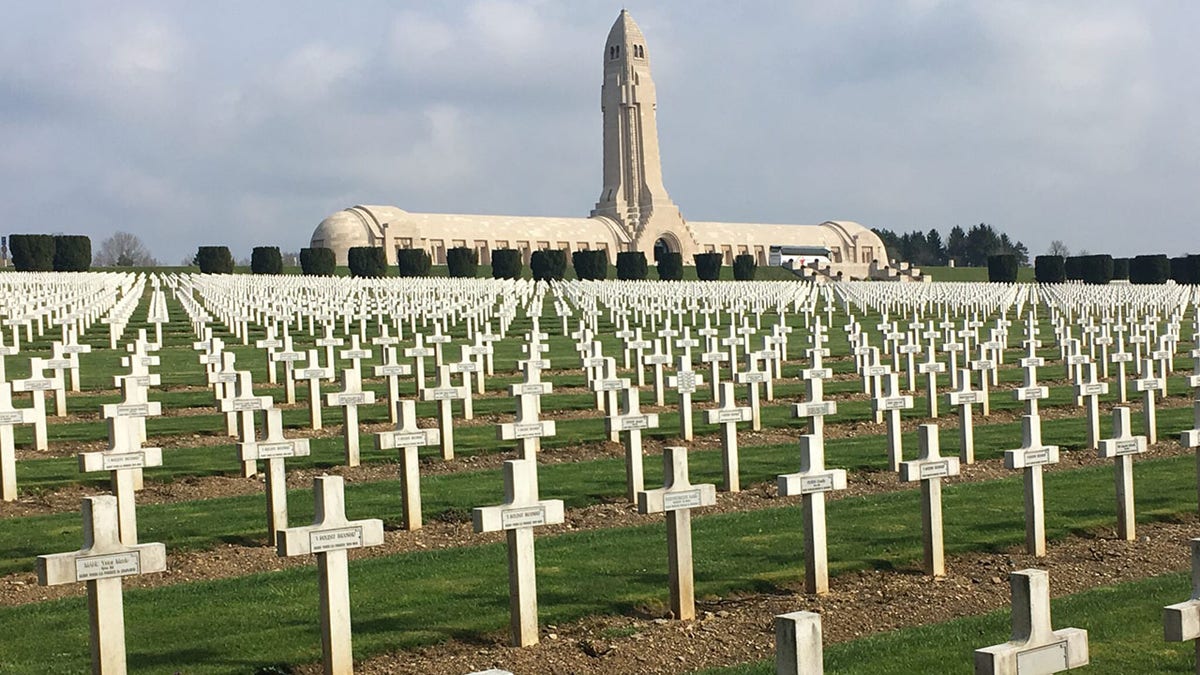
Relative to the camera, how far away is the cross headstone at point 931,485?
25.1ft

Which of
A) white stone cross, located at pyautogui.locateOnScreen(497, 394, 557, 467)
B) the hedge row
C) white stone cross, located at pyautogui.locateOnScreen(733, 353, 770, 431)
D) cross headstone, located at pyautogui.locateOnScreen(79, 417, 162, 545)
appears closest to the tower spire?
the hedge row

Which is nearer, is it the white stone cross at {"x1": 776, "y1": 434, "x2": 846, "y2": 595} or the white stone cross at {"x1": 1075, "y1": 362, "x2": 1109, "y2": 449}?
the white stone cross at {"x1": 776, "y1": 434, "x2": 846, "y2": 595}

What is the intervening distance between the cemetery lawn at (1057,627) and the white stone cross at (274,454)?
3.28m

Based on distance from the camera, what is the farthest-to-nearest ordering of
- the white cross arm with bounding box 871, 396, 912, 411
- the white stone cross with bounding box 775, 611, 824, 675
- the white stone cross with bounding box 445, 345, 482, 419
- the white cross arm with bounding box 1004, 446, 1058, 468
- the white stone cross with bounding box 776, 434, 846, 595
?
the white stone cross with bounding box 445, 345, 482, 419 < the white cross arm with bounding box 871, 396, 912, 411 < the white cross arm with bounding box 1004, 446, 1058, 468 < the white stone cross with bounding box 776, 434, 846, 595 < the white stone cross with bounding box 775, 611, 824, 675

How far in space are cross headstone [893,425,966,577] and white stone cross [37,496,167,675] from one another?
4138mm

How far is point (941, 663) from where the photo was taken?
593cm

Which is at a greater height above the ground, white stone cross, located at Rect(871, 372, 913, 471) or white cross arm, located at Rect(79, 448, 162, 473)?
white cross arm, located at Rect(79, 448, 162, 473)

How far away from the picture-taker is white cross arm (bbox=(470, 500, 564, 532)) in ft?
19.9

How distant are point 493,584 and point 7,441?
4649 millimetres

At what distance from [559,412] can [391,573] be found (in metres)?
8.47

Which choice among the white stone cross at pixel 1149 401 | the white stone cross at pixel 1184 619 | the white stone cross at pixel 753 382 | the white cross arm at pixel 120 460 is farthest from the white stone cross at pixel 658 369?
the white stone cross at pixel 1184 619

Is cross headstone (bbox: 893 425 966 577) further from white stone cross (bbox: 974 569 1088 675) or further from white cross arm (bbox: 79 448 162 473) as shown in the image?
white cross arm (bbox: 79 448 162 473)

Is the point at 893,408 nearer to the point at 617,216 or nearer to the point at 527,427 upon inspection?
the point at 527,427

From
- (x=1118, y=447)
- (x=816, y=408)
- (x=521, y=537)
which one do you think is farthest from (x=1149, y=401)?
(x=521, y=537)
